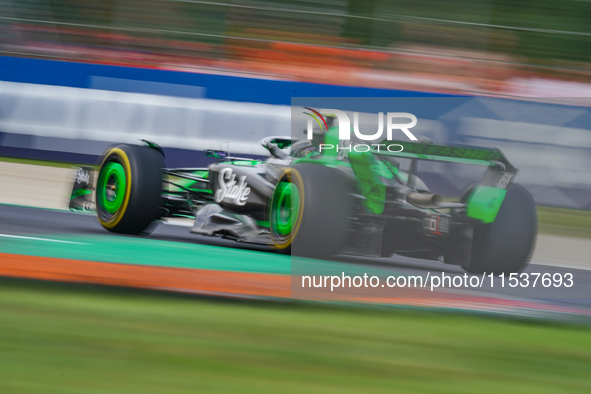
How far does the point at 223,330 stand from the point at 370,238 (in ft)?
4.44

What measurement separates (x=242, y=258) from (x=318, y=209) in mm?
795

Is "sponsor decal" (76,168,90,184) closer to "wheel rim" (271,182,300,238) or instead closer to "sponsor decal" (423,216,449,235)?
"wheel rim" (271,182,300,238)

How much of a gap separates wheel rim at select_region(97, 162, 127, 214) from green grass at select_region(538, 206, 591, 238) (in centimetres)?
310

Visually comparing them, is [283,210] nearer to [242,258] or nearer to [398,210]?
[242,258]

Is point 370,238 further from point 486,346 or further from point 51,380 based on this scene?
point 51,380

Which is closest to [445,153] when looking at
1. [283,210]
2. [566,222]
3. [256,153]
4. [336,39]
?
[283,210]

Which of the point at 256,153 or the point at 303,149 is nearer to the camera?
the point at 303,149

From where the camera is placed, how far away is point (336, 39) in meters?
8.35

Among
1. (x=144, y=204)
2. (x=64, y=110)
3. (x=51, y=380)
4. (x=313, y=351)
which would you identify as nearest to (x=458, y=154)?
(x=313, y=351)

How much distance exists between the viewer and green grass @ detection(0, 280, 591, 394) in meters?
2.16

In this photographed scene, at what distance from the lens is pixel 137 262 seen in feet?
13.1

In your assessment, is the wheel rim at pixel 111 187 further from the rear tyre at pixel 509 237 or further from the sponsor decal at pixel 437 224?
the rear tyre at pixel 509 237

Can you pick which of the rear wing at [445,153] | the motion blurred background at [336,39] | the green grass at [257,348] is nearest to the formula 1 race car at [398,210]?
the rear wing at [445,153]

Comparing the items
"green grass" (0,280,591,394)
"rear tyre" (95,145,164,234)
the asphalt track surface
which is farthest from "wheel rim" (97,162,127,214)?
"green grass" (0,280,591,394)
